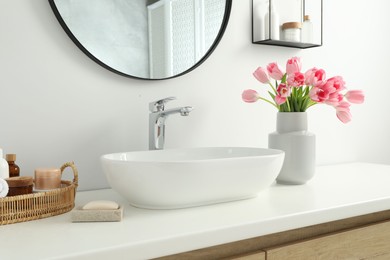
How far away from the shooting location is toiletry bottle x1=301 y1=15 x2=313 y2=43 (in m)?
1.65

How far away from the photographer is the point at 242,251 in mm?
838

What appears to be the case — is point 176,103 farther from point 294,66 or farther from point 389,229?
point 389,229

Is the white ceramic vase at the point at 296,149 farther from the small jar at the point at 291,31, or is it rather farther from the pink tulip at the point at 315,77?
the small jar at the point at 291,31

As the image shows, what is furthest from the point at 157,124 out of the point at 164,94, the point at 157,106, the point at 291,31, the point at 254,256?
the point at 291,31

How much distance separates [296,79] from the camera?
1214mm

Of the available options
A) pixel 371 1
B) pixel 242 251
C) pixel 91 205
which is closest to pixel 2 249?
pixel 91 205

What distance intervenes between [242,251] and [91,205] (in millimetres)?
345

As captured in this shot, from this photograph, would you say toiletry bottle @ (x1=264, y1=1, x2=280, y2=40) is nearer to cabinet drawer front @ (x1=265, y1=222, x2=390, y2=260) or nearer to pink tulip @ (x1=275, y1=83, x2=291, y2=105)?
pink tulip @ (x1=275, y1=83, x2=291, y2=105)

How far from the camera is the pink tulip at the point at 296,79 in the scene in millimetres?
1211

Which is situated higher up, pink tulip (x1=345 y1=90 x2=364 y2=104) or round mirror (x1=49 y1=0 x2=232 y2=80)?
round mirror (x1=49 y1=0 x2=232 y2=80)

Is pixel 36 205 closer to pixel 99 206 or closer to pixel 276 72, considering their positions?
pixel 99 206

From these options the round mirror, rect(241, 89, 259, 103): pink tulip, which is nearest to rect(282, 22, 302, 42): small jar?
the round mirror

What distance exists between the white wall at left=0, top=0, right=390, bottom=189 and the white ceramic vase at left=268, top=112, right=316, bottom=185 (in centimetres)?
29

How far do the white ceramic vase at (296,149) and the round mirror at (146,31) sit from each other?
405 millimetres
